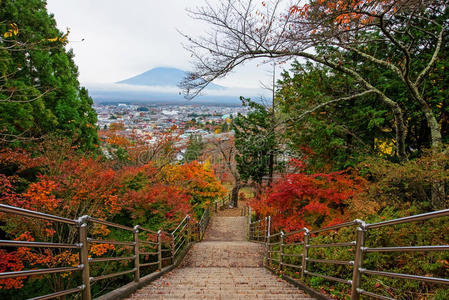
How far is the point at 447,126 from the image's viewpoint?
7.59 metres

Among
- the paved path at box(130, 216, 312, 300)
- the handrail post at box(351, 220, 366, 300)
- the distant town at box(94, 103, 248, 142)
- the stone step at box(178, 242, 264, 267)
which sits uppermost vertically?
the distant town at box(94, 103, 248, 142)

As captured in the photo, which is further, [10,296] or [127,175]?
[127,175]

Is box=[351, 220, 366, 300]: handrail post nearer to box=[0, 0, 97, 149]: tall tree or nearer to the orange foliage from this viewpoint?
the orange foliage

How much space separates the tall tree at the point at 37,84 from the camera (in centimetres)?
A: 762

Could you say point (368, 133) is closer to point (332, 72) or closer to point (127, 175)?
point (332, 72)

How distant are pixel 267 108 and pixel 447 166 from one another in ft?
39.8

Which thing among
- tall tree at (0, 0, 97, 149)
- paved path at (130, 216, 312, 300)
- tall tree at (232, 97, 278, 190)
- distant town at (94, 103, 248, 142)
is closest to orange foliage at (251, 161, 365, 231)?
paved path at (130, 216, 312, 300)

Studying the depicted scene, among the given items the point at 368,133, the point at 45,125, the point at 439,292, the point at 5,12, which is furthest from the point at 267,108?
the point at 439,292

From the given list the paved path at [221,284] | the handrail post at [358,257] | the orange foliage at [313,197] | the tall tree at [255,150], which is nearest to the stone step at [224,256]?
the paved path at [221,284]

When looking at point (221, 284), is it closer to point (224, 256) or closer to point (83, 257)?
point (83, 257)

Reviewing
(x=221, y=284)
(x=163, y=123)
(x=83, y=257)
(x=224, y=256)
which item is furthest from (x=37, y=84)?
(x=163, y=123)

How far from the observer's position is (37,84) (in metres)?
9.29

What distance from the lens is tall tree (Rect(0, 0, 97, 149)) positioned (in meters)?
7.62

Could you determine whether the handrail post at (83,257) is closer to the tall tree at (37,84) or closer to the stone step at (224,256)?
the stone step at (224,256)
